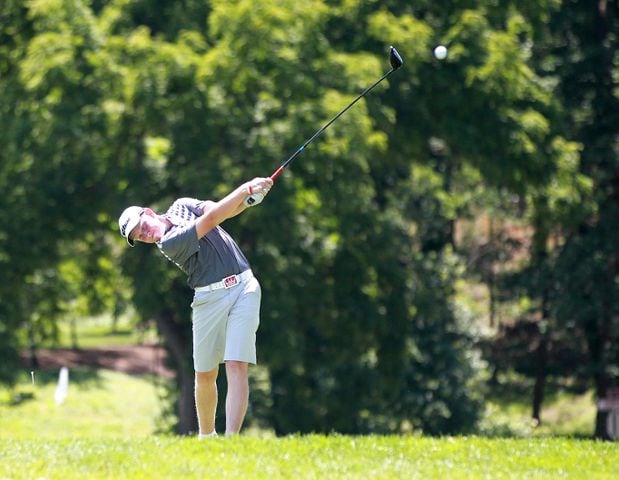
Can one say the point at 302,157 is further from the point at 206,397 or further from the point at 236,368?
the point at 236,368

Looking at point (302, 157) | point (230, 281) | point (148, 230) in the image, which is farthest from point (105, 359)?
point (148, 230)

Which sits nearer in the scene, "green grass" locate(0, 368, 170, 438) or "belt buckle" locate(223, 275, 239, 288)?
"belt buckle" locate(223, 275, 239, 288)

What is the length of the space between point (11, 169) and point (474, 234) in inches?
896

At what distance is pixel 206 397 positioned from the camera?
9.34 metres

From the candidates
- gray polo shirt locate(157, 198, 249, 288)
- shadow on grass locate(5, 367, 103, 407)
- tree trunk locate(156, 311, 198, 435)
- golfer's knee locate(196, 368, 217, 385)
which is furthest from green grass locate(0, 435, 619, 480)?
shadow on grass locate(5, 367, 103, 407)

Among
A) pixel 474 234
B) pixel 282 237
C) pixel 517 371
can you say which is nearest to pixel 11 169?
pixel 282 237

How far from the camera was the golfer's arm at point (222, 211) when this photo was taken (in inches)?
338

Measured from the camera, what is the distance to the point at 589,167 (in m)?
27.6

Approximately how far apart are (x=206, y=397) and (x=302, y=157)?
410 inches

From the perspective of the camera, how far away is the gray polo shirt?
884 centimetres

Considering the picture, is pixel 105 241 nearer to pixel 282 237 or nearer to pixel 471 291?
pixel 282 237

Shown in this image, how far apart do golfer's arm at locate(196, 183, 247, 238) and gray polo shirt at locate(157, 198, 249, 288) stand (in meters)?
0.09

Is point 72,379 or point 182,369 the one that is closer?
point 182,369

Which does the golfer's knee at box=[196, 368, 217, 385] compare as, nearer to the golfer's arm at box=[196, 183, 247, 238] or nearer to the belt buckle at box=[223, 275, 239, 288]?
the belt buckle at box=[223, 275, 239, 288]
